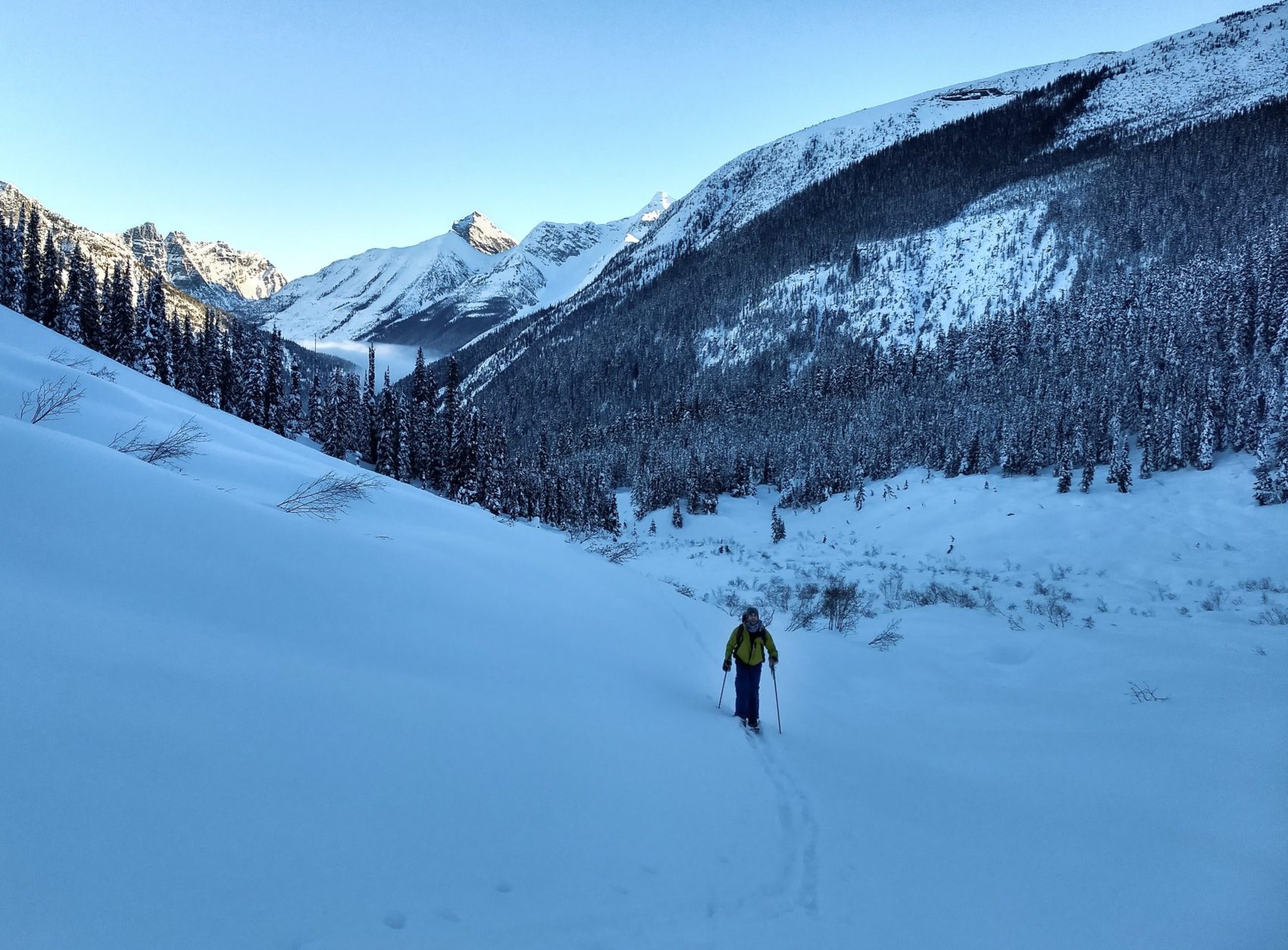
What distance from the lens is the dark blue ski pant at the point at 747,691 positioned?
23.4 ft

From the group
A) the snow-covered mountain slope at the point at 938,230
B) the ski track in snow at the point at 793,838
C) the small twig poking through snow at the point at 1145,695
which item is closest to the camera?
the ski track in snow at the point at 793,838

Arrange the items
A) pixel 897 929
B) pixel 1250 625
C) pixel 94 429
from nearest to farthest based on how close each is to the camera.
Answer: pixel 897 929, pixel 94 429, pixel 1250 625

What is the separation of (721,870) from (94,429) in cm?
976

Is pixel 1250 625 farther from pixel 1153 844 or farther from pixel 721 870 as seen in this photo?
pixel 721 870

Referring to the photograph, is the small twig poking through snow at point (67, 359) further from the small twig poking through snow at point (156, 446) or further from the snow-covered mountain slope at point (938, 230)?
the snow-covered mountain slope at point (938, 230)

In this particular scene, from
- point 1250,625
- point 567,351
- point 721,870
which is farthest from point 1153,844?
point 567,351

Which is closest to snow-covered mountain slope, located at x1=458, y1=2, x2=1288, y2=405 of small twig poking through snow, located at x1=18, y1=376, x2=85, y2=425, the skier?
the skier

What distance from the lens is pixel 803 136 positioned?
649 ft

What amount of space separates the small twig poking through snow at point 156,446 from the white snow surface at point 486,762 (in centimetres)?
32

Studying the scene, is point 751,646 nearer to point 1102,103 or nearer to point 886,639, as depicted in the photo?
point 886,639

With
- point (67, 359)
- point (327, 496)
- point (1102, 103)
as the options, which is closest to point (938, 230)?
point (1102, 103)

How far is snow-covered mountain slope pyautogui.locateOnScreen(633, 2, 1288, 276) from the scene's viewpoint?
109m

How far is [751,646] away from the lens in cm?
716

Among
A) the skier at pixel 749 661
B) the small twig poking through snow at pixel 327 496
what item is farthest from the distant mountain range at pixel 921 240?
the small twig poking through snow at pixel 327 496
